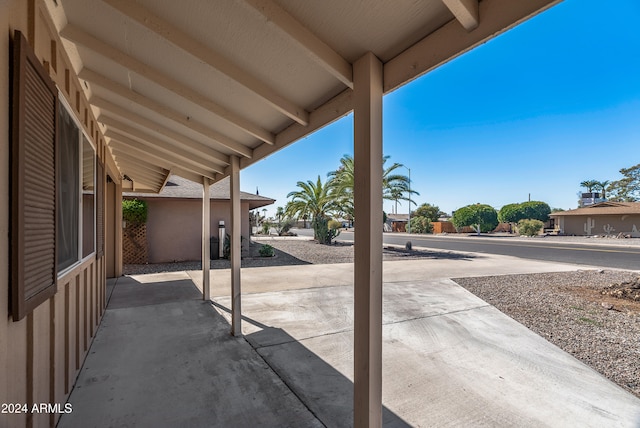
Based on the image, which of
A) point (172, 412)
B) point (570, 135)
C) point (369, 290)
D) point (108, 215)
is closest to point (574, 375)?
point (369, 290)

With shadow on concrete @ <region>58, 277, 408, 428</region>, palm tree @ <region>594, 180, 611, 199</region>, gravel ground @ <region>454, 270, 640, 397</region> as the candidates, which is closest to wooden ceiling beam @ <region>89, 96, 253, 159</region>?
shadow on concrete @ <region>58, 277, 408, 428</region>

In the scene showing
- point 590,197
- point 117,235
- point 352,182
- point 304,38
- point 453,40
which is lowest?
point 117,235

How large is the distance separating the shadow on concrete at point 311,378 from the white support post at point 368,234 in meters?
0.75

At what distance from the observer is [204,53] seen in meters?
2.09

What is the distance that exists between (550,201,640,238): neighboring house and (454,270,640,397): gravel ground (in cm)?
2949

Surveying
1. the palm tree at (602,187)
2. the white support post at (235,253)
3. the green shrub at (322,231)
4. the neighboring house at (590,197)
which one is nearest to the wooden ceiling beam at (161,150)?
the white support post at (235,253)

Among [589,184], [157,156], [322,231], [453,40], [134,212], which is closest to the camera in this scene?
[453,40]

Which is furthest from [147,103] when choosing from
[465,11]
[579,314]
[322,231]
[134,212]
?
[322,231]

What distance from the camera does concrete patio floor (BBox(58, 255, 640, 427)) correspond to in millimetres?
2576

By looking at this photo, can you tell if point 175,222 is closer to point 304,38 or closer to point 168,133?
point 168,133

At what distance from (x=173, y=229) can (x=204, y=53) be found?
1074 cm

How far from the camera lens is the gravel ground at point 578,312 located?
3.81 metres

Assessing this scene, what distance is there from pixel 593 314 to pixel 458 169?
38.4m

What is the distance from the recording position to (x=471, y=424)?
2475 mm
